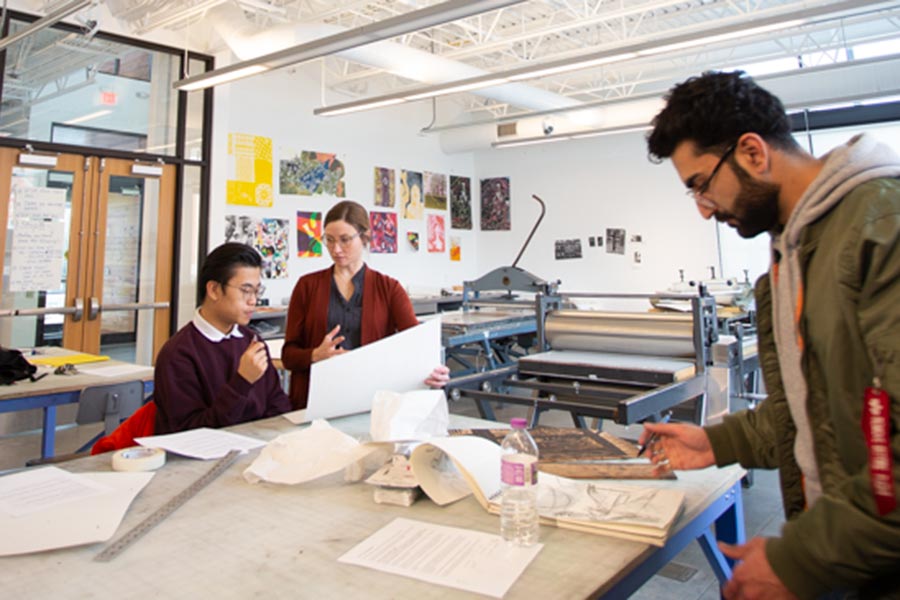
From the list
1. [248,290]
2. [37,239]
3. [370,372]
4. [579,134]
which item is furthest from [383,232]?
[370,372]

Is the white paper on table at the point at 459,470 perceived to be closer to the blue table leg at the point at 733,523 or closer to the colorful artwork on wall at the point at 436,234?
the blue table leg at the point at 733,523

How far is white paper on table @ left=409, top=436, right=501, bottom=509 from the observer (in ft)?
3.75

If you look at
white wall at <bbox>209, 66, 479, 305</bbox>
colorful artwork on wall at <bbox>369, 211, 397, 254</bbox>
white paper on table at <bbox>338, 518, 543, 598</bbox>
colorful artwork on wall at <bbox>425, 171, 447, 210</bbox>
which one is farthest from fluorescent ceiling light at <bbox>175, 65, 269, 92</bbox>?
colorful artwork on wall at <bbox>425, 171, 447, 210</bbox>

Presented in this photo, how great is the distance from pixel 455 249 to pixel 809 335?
8009 mm


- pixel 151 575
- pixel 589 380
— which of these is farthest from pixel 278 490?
pixel 589 380

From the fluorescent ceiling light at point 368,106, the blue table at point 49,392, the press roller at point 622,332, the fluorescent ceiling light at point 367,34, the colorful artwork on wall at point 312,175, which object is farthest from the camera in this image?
the colorful artwork on wall at point 312,175

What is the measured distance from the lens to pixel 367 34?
351 centimetres

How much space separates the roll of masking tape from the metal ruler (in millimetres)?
125

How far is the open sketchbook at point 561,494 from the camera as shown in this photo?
3.29 feet

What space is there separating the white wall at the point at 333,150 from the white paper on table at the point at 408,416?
482cm

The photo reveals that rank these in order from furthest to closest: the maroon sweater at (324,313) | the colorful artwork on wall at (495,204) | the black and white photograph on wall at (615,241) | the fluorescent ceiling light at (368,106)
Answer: the colorful artwork on wall at (495,204), the black and white photograph on wall at (615,241), the fluorescent ceiling light at (368,106), the maroon sweater at (324,313)

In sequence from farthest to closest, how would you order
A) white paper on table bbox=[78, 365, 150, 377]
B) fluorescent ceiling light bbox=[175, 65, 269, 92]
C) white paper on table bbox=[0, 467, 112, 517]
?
1. fluorescent ceiling light bbox=[175, 65, 269, 92]
2. white paper on table bbox=[78, 365, 150, 377]
3. white paper on table bbox=[0, 467, 112, 517]

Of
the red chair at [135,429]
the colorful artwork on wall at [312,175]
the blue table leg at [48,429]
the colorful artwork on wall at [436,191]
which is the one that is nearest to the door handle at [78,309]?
the colorful artwork on wall at [312,175]

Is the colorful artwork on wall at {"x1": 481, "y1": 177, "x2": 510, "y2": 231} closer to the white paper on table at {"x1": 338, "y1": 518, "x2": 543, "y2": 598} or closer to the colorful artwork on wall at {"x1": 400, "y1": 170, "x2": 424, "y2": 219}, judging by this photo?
the colorful artwork on wall at {"x1": 400, "y1": 170, "x2": 424, "y2": 219}
